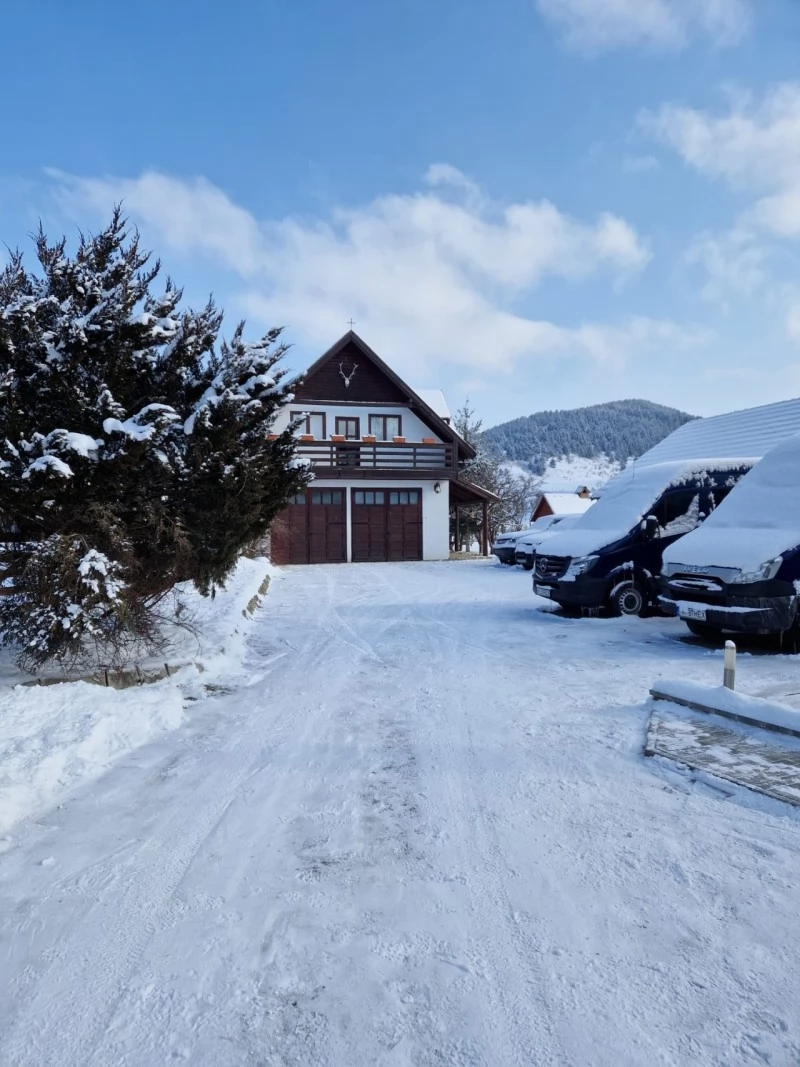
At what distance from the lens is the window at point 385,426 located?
25.3 m

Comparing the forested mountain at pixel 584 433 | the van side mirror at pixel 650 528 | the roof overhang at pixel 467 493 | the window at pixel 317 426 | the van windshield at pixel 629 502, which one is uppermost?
the forested mountain at pixel 584 433

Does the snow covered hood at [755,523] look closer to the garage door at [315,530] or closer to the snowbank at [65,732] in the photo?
the snowbank at [65,732]

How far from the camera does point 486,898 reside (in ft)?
8.49

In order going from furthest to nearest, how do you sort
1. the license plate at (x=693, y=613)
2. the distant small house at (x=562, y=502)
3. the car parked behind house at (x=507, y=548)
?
the distant small house at (x=562, y=502) → the car parked behind house at (x=507, y=548) → the license plate at (x=693, y=613)

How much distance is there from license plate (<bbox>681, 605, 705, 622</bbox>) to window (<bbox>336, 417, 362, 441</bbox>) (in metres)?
18.6

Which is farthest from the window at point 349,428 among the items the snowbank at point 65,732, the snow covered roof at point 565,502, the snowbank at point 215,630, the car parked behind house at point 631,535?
the snow covered roof at point 565,502

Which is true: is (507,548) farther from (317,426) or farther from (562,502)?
(562,502)

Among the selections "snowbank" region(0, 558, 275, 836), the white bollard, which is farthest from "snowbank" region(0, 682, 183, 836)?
the white bollard

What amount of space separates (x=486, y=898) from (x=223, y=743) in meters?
2.47

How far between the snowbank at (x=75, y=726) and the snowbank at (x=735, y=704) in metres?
3.93

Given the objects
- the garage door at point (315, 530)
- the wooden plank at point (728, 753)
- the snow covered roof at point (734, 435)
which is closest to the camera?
the wooden plank at point (728, 753)

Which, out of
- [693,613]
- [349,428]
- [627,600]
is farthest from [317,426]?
[693,613]

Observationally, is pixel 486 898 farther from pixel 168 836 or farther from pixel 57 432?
pixel 57 432

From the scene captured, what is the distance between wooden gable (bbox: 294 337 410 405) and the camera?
81.0 feet
